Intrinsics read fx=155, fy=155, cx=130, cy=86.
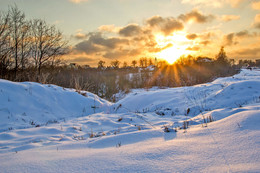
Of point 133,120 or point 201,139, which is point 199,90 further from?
point 201,139

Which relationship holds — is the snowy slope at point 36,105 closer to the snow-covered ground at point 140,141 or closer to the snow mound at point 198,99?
the snow-covered ground at point 140,141

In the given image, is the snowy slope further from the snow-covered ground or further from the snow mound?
the snow mound

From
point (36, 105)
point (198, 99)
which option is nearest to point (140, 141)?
point (198, 99)

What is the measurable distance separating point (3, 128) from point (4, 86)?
247 centimetres

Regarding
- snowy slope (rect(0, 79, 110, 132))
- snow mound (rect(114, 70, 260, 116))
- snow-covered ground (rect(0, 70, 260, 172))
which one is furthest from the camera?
snow mound (rect(114, 70, 260, 116))

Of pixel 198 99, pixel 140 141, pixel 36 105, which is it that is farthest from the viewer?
pixel 198 99

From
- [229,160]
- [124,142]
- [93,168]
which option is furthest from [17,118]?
[229,160]

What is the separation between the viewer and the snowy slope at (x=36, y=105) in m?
4.71

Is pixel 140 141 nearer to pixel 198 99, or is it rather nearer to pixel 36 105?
pixel 198 99

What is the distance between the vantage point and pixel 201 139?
186cm

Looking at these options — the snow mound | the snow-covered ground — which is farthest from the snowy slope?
the snow mound

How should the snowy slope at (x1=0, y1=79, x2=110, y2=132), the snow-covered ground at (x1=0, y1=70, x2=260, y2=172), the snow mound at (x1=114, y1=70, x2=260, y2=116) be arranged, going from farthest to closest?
the snow mound at (x1=114, y1=70, x2=260, y2=116)
the snowy slope at (x1=0, y1=79, x2=110, y2=132)
the snow-covered ground at (x1=0, y1=70, x2=260, y2=172)

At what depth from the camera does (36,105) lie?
5762mm

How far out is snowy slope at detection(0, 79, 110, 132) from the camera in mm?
4714
